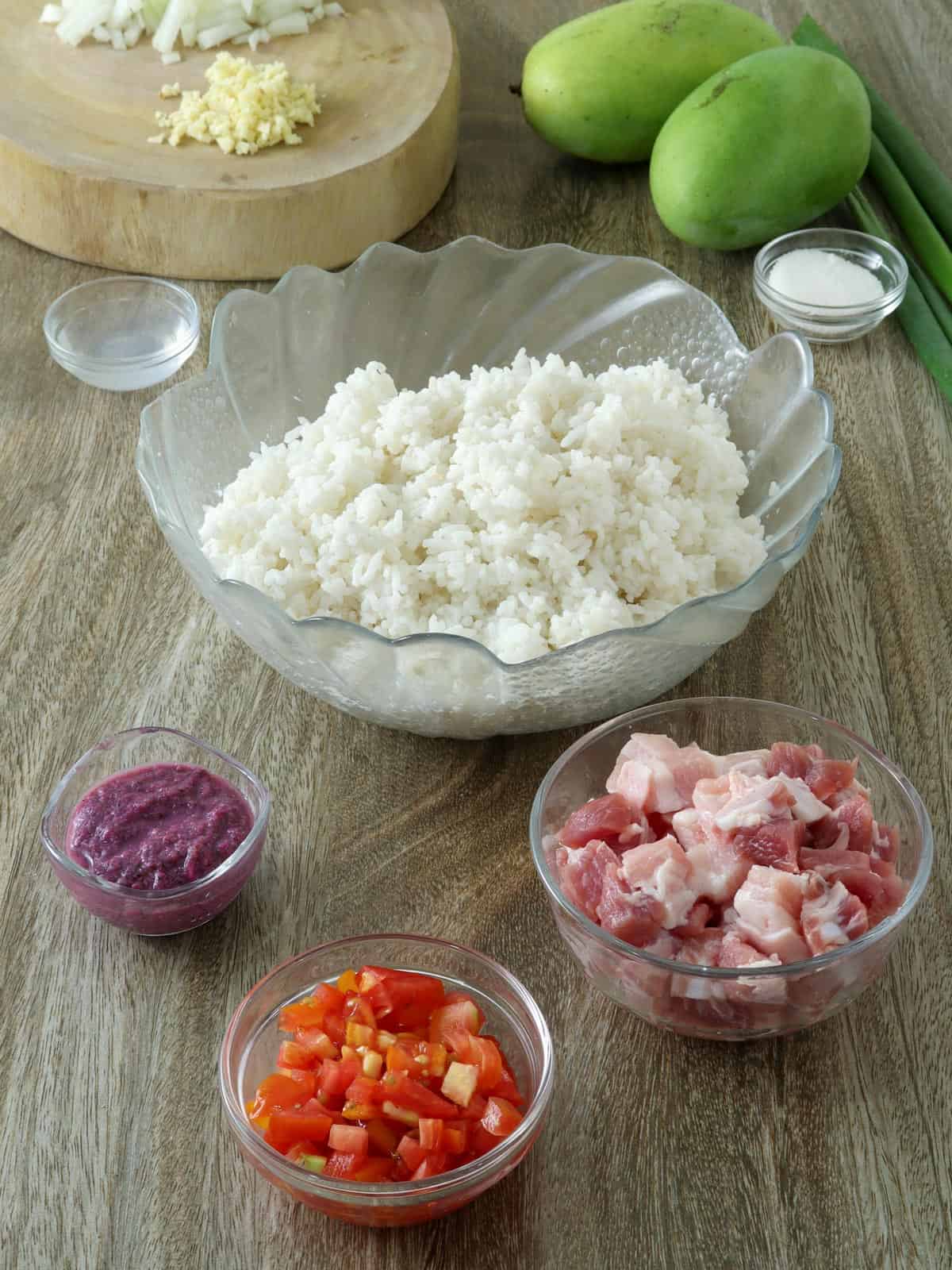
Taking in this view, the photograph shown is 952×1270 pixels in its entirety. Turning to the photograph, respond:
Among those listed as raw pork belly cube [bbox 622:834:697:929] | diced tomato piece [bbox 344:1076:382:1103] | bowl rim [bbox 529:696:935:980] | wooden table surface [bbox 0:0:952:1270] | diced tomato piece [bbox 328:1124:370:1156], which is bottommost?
wooden table surface [bbox 0:0:952:1270]

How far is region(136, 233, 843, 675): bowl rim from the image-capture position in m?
1.27

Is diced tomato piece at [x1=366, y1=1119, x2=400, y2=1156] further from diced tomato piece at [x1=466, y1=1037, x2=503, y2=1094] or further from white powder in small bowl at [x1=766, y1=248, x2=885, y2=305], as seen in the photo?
white powder in small bowl at [x1=766, y1=248, x2=885, y2=305]

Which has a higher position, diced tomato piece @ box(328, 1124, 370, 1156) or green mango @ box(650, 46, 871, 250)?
green mango @ box(650, 46, 871, 250)

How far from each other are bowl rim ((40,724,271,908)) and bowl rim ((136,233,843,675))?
0.60 ft

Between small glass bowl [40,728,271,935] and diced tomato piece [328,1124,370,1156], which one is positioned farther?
small glass bowl [40,728,271,935]

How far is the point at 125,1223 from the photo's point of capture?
3.74 ft

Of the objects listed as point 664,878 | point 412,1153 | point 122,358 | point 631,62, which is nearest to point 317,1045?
point 412,1153

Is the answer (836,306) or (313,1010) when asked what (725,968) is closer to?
(313,1010)

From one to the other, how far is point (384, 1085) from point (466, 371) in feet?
3.85

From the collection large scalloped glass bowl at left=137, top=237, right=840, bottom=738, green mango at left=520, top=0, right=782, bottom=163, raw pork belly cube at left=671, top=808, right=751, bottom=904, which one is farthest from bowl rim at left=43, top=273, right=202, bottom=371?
raw pork belly cube at left=671, top=808, right=751, bottom=904

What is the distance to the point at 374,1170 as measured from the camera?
3.54ft

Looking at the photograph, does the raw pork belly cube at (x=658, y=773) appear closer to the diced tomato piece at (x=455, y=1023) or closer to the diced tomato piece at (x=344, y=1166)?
the diced tomato piece at (x=455, y=1023)

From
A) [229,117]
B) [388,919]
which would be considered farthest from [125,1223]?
[229,117]

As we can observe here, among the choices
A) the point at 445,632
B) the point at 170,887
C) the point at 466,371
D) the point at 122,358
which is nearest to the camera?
the point at 170,887
